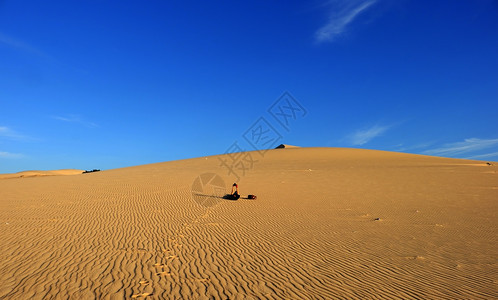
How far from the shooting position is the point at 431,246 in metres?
8.41

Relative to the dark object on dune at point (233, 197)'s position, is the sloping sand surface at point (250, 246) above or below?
below

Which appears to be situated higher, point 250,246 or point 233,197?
point 233,197

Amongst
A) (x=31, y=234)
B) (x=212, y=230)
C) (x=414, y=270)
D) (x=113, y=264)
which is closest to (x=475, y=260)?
(x=414, y=270)

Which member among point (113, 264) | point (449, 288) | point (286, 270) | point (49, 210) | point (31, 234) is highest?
point (49, 210)

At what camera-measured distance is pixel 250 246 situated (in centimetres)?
859

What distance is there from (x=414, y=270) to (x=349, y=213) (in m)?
6.59

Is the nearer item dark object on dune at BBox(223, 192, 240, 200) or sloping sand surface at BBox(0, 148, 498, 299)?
sloping sand surface at BBox(0, 148, 498, 299)

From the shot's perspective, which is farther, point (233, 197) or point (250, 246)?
point (233, 197)

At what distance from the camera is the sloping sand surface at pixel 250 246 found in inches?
223

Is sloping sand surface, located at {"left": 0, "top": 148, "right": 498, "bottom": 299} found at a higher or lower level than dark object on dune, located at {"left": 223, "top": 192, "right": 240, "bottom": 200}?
lower

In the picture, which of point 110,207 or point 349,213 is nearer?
point 349,213

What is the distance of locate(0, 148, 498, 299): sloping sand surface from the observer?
18.6 feet

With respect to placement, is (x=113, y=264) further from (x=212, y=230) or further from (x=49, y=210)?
(x=49, y=210)

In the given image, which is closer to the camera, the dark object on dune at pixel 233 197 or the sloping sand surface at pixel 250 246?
the sloping sand surface at pixel 250 246
